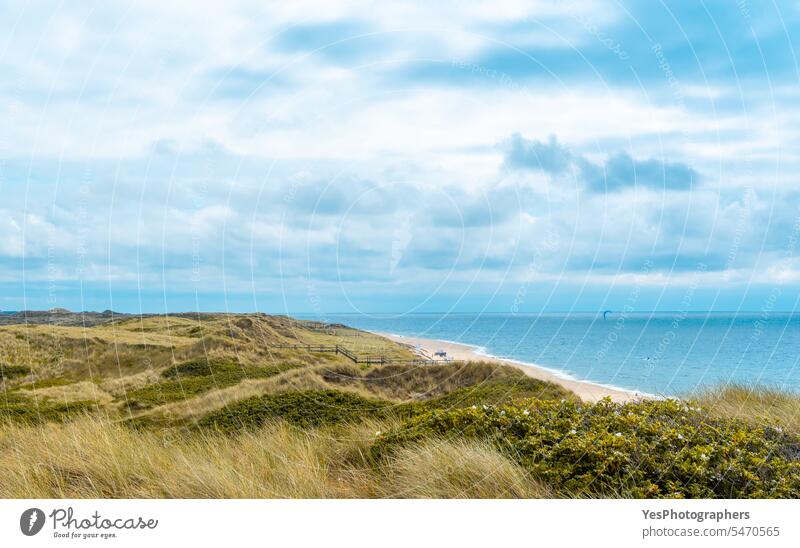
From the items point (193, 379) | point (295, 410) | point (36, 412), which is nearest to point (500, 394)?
point (295, 410)

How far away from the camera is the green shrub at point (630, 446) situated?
6.92 meters

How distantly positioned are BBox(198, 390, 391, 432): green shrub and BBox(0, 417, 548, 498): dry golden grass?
3289 mm

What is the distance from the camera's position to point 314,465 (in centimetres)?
796

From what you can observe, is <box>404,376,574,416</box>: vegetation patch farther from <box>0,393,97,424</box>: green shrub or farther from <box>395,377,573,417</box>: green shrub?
<box>0,393,97,424</box>: green shrub

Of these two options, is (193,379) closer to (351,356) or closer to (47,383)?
(351,356)

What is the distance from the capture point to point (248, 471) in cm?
753

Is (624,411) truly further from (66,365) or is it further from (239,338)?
(66,365)

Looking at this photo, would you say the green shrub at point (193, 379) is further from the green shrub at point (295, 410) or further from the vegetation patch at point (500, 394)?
the vegetation patch at point (500, 394)

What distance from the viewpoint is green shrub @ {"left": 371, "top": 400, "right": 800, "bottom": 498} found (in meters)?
6.92

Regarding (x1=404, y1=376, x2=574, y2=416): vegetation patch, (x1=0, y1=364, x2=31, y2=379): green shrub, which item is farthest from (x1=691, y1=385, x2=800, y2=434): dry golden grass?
(x1=0, y1=364, x2=31, y2=379): green shrub
